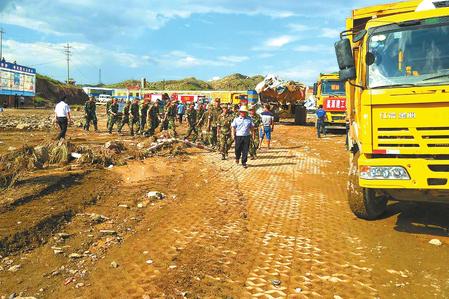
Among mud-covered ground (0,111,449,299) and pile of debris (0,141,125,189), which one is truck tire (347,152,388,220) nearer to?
mud-covered ground (0,111,449,299)

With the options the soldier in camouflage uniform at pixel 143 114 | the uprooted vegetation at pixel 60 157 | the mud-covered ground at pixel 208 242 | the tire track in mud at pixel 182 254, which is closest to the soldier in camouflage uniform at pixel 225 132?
the uprooted vegetation at pixel 60 157

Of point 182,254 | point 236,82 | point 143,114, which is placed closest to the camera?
point 182,254

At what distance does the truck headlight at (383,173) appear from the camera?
15.5 feet

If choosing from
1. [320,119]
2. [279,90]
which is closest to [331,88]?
[320,119]

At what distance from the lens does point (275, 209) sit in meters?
6.56

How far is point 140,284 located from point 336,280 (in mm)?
1880

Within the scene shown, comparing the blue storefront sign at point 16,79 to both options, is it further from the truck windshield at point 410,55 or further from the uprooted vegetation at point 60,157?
the truck windshield at point 410,55

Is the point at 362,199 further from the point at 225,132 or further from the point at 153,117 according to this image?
the point at 153,117

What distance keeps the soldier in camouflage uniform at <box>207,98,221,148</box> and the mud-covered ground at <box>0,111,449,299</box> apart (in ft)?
16.2

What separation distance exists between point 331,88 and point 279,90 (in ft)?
17.6

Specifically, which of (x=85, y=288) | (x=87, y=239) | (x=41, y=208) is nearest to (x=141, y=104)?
(x=41, y=208)

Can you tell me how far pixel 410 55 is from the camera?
5086 mm

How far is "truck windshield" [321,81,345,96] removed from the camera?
65.3ft

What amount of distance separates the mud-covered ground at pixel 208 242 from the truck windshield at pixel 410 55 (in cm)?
201
